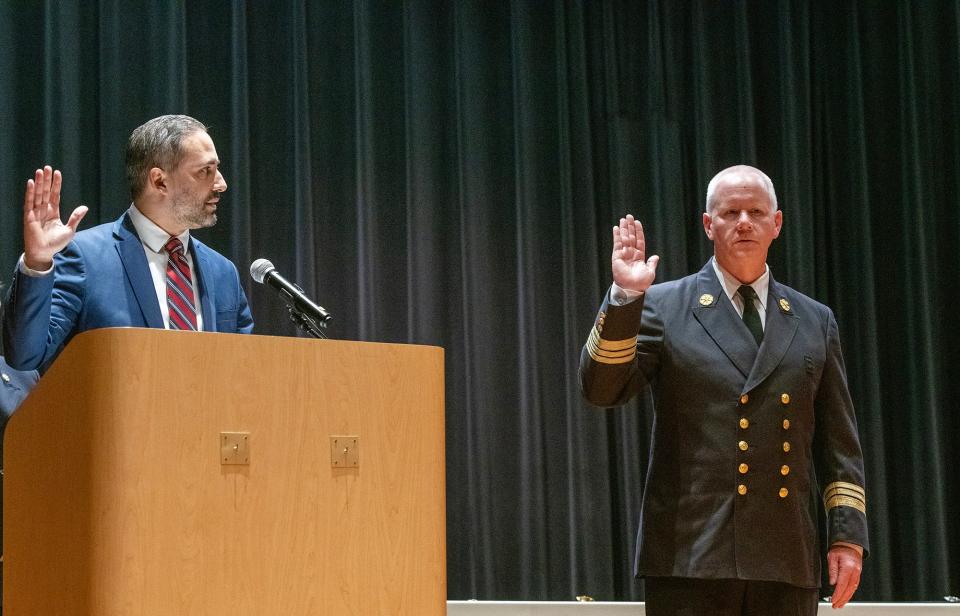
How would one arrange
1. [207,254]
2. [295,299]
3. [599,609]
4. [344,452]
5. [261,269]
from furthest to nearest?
[599,609] → [207,254] → [261,269] → [295,299] → [344,452]

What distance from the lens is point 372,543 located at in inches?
73.4

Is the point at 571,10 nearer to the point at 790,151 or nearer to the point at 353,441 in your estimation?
the point at 790,151

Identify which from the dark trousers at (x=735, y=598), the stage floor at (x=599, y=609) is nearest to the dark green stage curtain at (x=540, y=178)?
the stage floor at (x=599, y=609)

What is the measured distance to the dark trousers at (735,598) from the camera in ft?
7.68

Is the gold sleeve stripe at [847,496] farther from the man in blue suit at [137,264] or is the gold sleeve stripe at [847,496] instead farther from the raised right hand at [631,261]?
the man in blue suit at [137,264]

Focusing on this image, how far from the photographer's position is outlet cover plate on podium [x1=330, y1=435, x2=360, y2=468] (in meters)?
1.86

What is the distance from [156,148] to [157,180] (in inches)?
3.4

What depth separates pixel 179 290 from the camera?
243cm

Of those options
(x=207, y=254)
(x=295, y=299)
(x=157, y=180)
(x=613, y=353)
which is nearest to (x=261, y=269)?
(x=295, y=299)

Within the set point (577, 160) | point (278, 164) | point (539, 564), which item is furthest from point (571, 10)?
point (539, 564)

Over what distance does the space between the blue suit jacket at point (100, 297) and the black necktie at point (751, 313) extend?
124cm

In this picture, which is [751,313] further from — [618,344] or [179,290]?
[179,290]

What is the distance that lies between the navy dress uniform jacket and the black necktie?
3 cm

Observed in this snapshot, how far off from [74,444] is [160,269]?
0.78 metres
